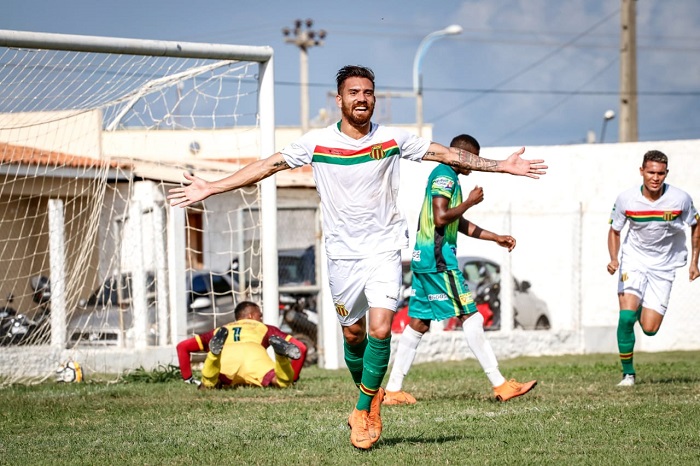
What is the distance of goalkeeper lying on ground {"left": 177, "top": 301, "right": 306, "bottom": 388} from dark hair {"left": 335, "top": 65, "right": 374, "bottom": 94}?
4.31 metres

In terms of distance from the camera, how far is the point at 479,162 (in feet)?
23.4

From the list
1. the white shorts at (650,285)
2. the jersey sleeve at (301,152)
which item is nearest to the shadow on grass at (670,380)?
the white shorts at (650,285)

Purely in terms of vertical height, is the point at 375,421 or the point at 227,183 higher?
the point at 227,183

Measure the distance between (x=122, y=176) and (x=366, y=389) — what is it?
8929 mm

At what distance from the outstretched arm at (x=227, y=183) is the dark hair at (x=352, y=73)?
64cm

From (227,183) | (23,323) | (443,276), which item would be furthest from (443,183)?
(23,323)

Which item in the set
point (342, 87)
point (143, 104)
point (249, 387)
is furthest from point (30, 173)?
point (342, 87)

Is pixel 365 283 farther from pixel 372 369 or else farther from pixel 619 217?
pixel 619 217

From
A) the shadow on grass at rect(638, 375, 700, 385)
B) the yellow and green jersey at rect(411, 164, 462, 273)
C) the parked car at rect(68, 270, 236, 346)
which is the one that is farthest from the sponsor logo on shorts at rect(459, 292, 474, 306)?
the parked car at rect(68, 270, 236, 346)

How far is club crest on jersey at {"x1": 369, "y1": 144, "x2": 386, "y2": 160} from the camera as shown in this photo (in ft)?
22.9

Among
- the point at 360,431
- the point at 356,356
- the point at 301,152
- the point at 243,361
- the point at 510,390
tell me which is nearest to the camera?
the point at 360,431

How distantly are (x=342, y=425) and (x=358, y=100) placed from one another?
244cm

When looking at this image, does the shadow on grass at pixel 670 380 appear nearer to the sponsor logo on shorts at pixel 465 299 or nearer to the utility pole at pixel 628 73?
the sponsor logo on shorts at pixel 465 299

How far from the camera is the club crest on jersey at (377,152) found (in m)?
6.97
